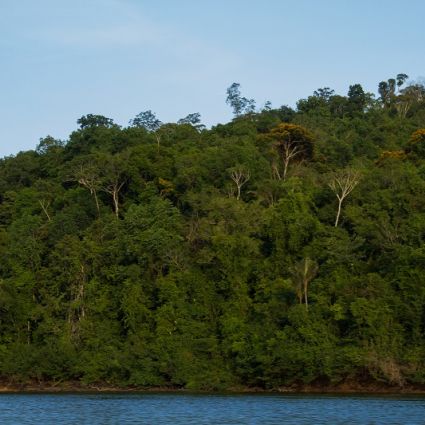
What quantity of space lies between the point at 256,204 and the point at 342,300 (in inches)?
458

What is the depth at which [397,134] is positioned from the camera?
86.6 m

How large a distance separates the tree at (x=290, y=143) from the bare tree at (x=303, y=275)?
65.6ft

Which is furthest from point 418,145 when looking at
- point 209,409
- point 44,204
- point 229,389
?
point 209,409

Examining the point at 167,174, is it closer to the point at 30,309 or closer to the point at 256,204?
the point at 256,204

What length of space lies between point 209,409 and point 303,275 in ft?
51.8

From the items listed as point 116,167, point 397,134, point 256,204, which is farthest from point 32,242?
point 397,134

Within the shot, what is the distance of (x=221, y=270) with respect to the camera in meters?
58.1

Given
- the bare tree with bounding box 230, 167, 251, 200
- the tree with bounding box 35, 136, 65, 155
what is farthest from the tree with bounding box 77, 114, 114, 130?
the bare tree with bounding box 230, 167, 251, 200

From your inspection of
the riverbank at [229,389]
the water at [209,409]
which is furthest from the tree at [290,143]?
the water at [209,409]

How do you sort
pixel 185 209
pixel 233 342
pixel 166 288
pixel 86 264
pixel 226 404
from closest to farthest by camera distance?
pixel 226 404 < pixel 233 342 < pixel 166 288 < pixel 86 264 < pixel 185 209

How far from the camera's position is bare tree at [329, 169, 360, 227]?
60438mm

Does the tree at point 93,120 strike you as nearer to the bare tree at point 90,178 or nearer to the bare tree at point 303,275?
the bare tree at point 90,178

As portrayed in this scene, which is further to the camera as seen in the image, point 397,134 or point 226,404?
point 397,134

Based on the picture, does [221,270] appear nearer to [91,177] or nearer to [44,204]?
[91,177]
